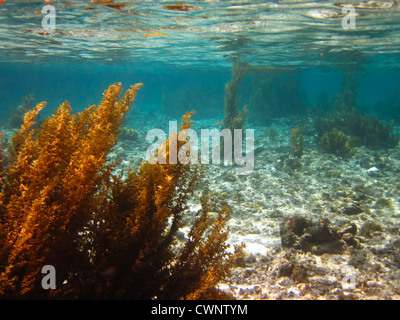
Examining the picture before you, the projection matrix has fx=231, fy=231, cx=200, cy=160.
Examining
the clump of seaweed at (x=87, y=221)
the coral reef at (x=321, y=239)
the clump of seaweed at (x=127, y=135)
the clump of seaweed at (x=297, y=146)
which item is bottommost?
the coral reef at (x=321, y=239)

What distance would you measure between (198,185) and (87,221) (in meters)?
1.95

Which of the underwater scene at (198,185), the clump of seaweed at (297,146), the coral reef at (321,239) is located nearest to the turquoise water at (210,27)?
the underwater scene at (198,185)

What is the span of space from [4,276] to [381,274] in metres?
6.32

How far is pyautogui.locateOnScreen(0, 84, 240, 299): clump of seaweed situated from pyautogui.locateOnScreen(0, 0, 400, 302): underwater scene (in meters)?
0.02

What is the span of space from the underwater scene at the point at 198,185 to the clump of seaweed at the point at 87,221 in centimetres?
2

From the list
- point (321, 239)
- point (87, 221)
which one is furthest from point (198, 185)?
point (321, 239)

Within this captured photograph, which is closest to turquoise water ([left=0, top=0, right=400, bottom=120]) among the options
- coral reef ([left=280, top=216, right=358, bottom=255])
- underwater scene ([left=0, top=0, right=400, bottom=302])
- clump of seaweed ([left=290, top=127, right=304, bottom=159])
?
underwater scene ([left=0, top=0, right=400, bottom=302])

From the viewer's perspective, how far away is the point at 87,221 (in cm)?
314

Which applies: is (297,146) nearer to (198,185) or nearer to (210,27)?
(210,27)

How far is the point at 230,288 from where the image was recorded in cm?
458

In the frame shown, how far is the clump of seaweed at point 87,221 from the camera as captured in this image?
2678mm

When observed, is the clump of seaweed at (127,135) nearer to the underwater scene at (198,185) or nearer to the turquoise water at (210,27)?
the underwater scene at (198,185)

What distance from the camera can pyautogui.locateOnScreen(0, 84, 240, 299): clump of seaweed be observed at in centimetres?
268
